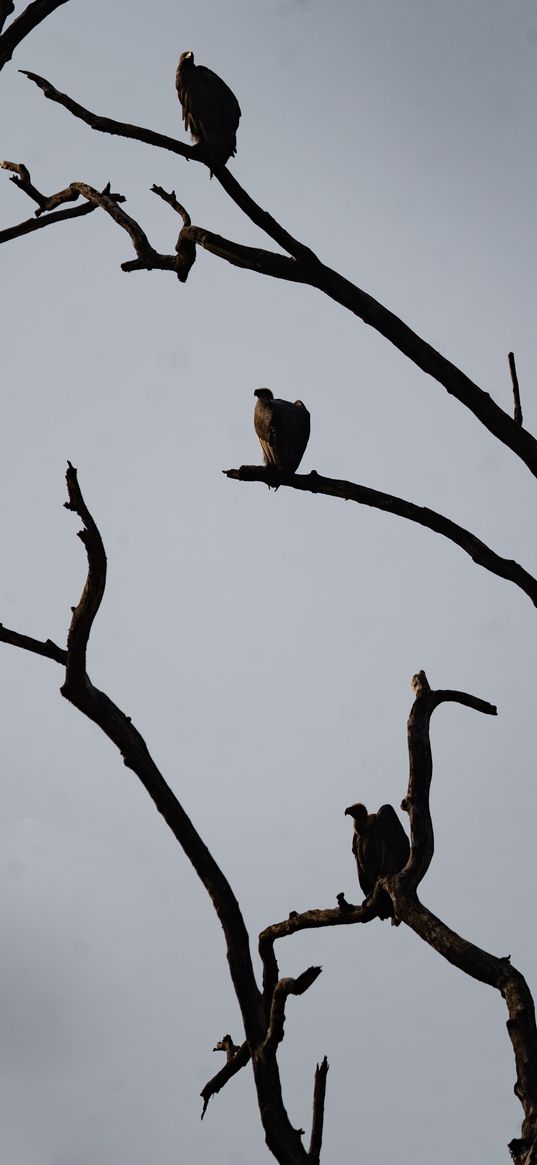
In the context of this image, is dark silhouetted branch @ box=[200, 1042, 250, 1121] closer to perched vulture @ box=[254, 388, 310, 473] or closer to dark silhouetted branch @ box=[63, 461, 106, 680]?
dark silhouetted branch @ box=[63, 461, 106, 680]

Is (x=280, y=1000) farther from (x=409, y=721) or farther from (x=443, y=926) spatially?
(x=409, y=721)

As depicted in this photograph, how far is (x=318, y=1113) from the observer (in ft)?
16.9

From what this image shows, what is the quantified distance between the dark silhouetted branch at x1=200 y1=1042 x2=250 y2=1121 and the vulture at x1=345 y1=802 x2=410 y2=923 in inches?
63.4

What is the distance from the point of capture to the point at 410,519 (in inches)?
186

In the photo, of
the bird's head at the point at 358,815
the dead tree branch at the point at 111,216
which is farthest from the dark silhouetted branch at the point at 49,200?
the bird's head at the point at 358,815

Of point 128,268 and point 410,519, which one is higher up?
point 128,268

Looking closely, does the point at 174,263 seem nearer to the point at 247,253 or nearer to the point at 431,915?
the point at 247,253

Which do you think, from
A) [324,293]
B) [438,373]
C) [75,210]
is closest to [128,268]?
[75,210]

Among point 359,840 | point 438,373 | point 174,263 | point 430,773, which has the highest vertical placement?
point 174,263

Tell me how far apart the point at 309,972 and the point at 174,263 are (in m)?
3.29

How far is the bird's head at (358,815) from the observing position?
22.3 feet

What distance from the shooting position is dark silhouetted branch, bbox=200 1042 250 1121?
5.18 meters

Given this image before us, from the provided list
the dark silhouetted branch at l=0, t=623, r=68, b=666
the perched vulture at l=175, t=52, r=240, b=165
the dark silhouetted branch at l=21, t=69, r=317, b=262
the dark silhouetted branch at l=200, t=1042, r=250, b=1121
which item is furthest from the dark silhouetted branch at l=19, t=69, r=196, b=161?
the dark silhouetted branch at l=200, t=1042, r=250, b=1121

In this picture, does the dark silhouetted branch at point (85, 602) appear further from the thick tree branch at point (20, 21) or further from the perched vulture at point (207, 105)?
the perched vulture at point (207, 105)
